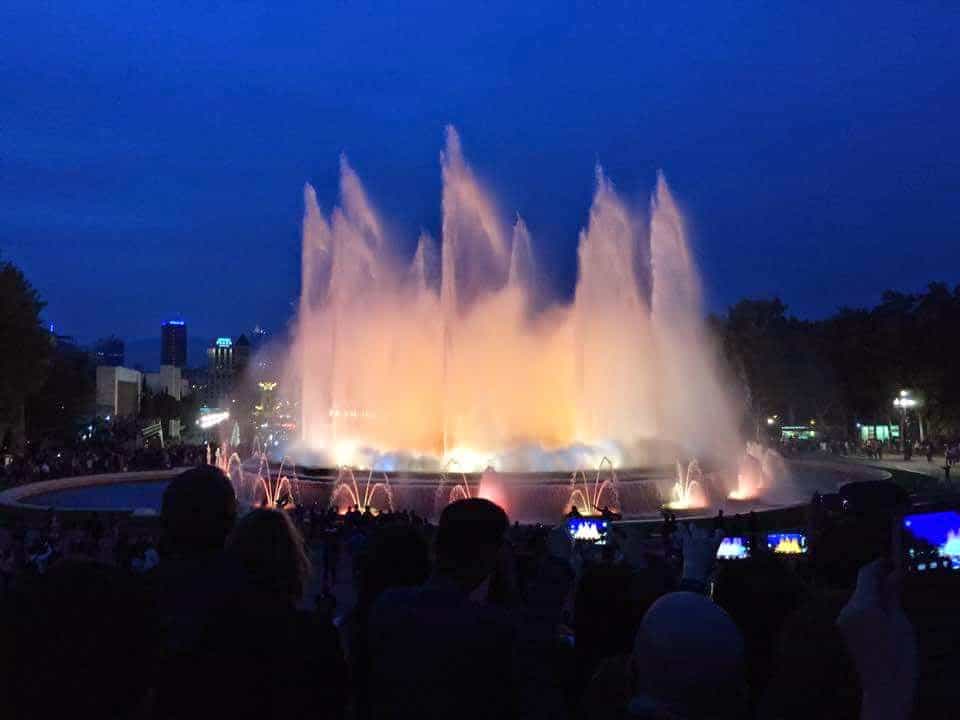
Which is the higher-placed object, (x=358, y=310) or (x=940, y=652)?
(x=358, y=310)

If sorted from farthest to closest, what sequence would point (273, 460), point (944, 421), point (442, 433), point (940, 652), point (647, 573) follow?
point (944, 421), point (442, 433), point (273, 460), point (940, 652), point (647, 573)

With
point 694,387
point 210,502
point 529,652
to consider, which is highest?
point 694,387

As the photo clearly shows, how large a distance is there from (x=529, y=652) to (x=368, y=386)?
34688 mm

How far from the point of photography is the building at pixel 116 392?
86125 mm

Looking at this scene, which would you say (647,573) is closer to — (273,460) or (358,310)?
(273,460)

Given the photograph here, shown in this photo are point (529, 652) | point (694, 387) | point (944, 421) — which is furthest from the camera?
point (944, 421)

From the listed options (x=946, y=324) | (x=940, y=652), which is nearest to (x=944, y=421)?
(x=946, y=324)

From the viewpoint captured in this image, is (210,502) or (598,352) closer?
(210,502)

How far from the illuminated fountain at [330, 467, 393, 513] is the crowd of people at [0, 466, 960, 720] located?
22.0m

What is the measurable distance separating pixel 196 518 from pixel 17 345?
5401cm

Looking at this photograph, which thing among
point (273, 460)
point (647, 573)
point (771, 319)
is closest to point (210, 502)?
point (647, 573)

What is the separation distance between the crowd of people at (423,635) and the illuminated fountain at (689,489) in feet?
75.6

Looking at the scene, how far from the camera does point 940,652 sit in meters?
6.98

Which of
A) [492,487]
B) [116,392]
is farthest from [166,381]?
[492,487]
